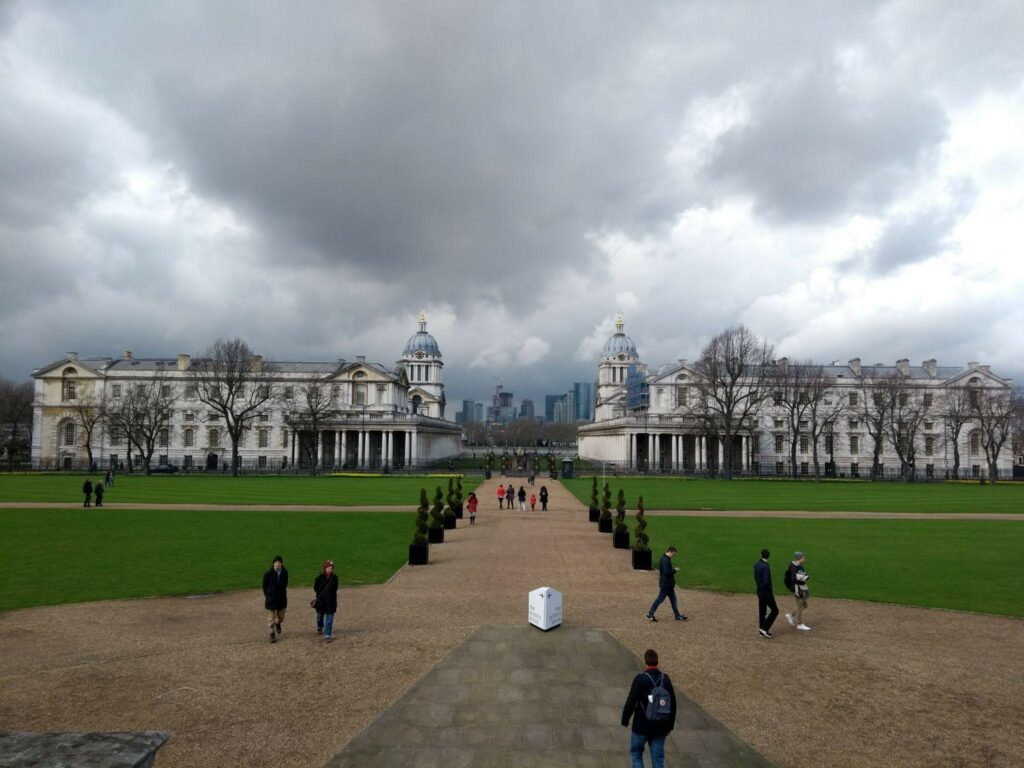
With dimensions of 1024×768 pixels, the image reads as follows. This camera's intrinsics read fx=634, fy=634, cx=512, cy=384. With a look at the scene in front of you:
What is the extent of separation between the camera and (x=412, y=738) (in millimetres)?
8547

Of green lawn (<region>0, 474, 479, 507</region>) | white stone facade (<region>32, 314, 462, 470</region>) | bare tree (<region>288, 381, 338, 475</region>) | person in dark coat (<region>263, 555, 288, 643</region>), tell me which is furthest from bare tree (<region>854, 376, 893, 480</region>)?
person in dark coat (<region>263, 555, 288, 643</region>)

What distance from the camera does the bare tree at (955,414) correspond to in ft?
253

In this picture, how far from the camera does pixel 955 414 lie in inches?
3036

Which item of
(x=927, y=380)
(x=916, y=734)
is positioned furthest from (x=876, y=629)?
(x=927, y=380)

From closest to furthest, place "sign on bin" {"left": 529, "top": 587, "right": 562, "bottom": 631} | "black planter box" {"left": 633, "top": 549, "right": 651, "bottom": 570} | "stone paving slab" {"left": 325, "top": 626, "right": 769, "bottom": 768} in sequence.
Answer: "stone paving slab" {"left": 325, "top": 626, "right": 769, "bottom": 768} → "sign on bin" {"left": 529, "top": 587, "right": 562, "bottom": 631} → "black planter box" {"left": 633, "top": 549, "right": 651, "bottom": 570}

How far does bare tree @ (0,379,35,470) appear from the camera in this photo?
90000 mm

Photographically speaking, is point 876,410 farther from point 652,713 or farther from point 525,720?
point 652,713

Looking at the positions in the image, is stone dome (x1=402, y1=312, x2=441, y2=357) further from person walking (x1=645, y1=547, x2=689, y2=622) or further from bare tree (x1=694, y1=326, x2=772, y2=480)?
person walking (x1=645, y1=547, x2=689, y2=622)

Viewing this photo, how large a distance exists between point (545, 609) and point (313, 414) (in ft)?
227

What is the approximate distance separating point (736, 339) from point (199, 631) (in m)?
67.8

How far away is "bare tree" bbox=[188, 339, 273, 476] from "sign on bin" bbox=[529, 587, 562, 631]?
65.2 m

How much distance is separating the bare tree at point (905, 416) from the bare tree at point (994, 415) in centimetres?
603

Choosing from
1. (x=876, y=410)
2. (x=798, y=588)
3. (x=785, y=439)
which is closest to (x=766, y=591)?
(x=798, y=588)

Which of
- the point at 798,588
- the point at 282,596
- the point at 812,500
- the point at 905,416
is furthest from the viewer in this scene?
the point at 905,416
